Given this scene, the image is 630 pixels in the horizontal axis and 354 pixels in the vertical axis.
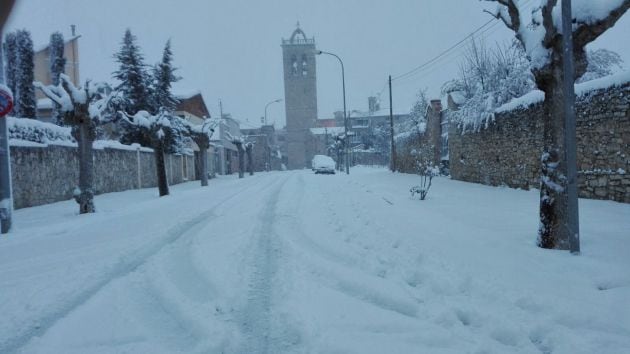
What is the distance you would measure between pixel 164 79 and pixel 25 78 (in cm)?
833

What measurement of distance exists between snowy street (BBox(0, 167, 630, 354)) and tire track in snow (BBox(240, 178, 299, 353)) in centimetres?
2

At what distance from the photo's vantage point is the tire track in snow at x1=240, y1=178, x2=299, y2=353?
9.96ft

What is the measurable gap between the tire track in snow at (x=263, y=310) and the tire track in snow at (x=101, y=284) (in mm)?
1507

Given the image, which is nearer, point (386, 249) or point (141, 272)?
point (141, 272)

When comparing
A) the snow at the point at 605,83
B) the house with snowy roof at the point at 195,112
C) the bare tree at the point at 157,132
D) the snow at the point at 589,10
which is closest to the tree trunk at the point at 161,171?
the bare tree at the point at 157,132

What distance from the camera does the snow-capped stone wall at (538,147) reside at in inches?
346

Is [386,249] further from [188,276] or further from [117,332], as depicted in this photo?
[117,332]

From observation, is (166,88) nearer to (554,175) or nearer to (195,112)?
(195,112)

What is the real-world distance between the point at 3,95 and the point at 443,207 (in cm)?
969

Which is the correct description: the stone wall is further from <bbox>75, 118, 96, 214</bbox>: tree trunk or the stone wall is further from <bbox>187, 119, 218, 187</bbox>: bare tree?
<bbox>187, 119, 218, 187</bbox>: bare tree

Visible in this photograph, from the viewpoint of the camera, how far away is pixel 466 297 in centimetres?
389

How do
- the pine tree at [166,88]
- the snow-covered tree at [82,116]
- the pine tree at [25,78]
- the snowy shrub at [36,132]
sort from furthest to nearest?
Result: the pine tree at [166,88] → the pine tree at [25,78] → the snowy shrub at [36,132] → the snow-covered tree at [82,116]

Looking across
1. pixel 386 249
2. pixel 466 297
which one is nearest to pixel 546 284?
pixel 466 297

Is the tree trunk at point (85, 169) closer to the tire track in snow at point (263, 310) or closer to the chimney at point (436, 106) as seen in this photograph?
the tire track in snow at point (263, 310)
